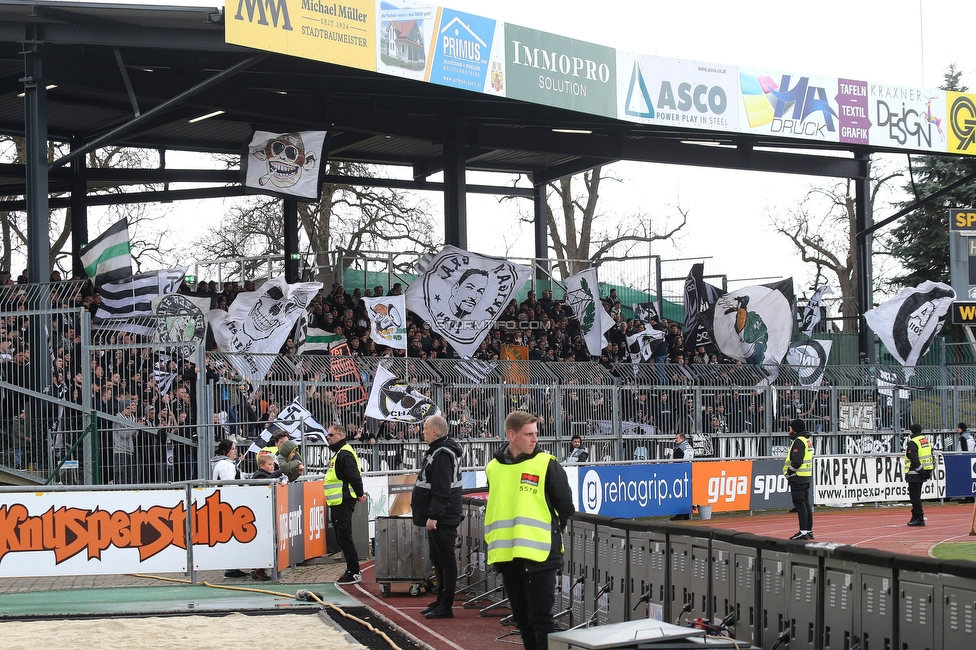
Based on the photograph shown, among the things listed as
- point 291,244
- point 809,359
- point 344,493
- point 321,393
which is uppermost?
point 291,244

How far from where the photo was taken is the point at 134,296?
21.8 metres

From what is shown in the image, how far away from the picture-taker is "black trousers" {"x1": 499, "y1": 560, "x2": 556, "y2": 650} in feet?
27.8

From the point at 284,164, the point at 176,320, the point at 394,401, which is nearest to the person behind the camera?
the point at 176,320

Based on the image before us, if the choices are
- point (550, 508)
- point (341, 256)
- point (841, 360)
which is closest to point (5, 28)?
point (341, 256)

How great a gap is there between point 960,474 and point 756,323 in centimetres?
652

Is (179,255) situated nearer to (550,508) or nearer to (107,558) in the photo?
(107,558)

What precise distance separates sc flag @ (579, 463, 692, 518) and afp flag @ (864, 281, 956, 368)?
10.7 meters

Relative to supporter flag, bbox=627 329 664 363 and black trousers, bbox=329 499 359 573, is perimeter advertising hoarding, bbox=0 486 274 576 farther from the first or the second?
supporter flag, bbox=627 329 664 363

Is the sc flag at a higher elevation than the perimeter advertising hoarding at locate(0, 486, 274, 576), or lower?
lower

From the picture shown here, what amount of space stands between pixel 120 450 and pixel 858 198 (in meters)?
25.4

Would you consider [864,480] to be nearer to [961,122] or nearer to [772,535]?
[772,535]

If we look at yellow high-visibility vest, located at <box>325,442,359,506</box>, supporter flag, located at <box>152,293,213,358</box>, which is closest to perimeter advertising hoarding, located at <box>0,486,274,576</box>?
yellow high-visibility vest, located at <box>325,442,359,506</box>

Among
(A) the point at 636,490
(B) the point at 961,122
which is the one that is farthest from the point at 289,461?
(B) the point at 961,122

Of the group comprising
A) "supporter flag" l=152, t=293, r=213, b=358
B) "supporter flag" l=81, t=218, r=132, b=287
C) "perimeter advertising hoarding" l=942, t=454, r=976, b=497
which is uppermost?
"supporter flag" l=81, t=218, r=132, b=287
